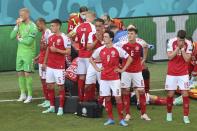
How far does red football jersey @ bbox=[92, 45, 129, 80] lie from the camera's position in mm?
11148

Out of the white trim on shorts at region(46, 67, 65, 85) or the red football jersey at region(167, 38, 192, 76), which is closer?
the red football jersey at region(167, 38, 192, 76)

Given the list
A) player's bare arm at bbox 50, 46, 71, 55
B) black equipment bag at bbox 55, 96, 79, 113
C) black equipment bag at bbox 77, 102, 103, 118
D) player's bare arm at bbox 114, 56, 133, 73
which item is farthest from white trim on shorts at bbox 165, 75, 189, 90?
player's bare arm at bbox 50, 46, 71, 55

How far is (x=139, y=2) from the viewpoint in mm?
22969

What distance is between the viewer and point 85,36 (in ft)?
41.0

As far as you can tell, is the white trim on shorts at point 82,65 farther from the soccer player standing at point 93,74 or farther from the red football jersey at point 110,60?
the red football jersey at point 110,60

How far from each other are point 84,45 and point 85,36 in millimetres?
214

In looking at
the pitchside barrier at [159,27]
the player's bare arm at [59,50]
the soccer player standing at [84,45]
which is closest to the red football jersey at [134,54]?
the soccer player standing at [84,45]

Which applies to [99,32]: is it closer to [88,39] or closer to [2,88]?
[88,39]

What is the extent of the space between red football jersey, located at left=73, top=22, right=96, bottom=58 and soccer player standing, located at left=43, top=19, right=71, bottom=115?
356 mm

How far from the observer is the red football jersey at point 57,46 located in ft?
40.4

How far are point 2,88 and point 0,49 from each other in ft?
11.6

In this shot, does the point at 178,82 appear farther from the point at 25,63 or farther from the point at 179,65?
the point at 25,63

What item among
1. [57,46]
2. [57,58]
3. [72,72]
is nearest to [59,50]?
[57,46]

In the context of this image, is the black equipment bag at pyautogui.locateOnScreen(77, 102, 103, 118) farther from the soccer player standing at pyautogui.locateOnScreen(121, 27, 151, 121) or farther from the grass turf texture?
the soccer player standing at pyautogui.locateOnScreen(121, 27, 151, 121)
